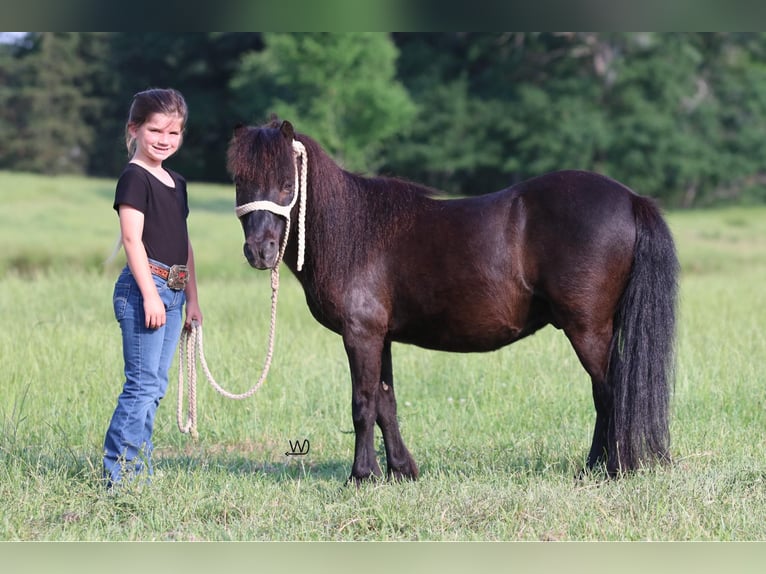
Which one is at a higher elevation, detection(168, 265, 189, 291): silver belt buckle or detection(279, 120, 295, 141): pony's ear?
detection(279, 120, 295, 141): pony's ear

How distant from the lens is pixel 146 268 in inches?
168

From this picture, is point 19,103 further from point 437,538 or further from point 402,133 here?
point 437,538

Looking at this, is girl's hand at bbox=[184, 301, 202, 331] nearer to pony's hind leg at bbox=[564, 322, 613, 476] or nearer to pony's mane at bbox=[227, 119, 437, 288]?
pony's mane at bbox=[227, 119, 437, 288]

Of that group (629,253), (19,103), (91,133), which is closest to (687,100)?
(91,133)

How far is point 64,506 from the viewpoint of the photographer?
440 cm

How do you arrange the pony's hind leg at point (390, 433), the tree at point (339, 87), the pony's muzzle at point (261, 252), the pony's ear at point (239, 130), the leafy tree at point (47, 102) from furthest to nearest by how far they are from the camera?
the leafy tree at point (47, 102)
the tree at point (339, 87)
the pony's hind leg at point (390, 433)
the pony's ear at point (239, 130)
the pony's muzzle at point (261, 252)

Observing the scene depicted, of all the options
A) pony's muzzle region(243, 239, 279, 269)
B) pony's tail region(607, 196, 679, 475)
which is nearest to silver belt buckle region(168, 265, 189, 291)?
pony's muzzle region(243, 239, 279, 269)

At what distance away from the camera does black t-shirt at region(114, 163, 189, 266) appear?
4.32m

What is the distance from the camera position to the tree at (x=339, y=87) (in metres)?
30.0

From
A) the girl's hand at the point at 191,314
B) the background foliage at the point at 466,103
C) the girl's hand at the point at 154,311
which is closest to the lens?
the girl's hand at the point at 154,311

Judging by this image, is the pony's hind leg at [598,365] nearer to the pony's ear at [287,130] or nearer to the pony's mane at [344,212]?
the pony's mane at [344,212]

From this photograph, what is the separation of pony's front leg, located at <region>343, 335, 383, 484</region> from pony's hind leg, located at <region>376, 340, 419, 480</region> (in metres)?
0.18

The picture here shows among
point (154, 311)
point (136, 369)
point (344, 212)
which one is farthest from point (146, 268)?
point (344, 212)

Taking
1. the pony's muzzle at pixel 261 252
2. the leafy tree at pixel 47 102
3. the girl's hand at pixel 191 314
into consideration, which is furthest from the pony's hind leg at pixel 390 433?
the leafy tree at pixel 47 102
